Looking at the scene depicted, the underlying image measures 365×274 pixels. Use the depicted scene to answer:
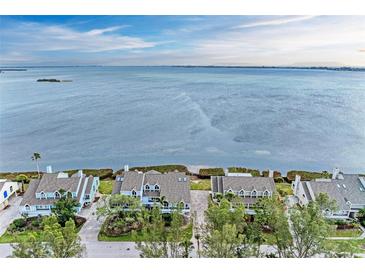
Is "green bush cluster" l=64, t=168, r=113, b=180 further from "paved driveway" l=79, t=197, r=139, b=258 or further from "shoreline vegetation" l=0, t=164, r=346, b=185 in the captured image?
"paved driveway" l=79, t=197, r=139, b=258

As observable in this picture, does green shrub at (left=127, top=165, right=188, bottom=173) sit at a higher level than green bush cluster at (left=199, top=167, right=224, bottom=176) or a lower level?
higher

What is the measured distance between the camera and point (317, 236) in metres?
9.00

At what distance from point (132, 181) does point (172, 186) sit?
220 centimetres

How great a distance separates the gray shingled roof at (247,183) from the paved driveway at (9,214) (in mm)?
10844

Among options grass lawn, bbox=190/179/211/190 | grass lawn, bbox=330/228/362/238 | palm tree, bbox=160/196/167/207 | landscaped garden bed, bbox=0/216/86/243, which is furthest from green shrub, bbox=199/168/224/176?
landscaped garden bed, bbox=0/216/86/243

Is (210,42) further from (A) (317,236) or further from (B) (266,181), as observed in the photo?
(A) (317,236)

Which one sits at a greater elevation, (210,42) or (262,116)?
(210,42)

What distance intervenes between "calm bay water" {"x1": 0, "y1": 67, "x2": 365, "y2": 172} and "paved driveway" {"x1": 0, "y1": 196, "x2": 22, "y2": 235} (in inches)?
188

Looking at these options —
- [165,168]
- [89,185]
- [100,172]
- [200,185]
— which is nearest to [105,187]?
[89,185]

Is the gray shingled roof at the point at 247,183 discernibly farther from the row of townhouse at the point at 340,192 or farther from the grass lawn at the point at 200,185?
the grass lawn at the point at 200,185

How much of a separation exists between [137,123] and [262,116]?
1370cm

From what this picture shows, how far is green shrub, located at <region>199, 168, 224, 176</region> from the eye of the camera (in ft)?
58.3
